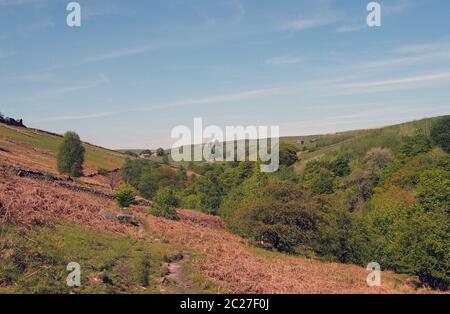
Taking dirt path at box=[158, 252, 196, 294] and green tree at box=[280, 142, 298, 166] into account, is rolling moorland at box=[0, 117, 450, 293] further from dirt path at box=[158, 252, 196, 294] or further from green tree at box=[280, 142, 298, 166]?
green tree at box=[280, 142, 298, 166]

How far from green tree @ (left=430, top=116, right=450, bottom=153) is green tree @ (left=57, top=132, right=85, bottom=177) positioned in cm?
10775

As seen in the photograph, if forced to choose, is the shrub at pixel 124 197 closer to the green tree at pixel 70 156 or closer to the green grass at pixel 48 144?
the green tree at pixel 70 156

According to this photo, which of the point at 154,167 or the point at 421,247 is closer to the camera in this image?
the point at 421,247

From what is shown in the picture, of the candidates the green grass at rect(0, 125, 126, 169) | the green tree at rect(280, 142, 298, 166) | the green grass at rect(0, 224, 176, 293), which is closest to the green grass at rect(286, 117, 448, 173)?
the green tree at rect(280, 142, 298, 166)

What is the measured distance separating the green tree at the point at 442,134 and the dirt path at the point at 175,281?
390 feet

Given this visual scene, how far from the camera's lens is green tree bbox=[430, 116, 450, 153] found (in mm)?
120688

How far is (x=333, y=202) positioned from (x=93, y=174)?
72.2m

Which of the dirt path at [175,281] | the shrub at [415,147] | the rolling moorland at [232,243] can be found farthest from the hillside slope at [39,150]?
the shrub at [415,147]

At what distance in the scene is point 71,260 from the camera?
22250 mm

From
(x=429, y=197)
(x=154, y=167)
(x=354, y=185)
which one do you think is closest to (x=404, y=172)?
(x=354, y=185)

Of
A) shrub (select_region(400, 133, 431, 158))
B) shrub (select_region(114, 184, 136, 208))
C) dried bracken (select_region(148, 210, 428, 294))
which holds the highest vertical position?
shrub (select_region(400, 133, 431, 158))

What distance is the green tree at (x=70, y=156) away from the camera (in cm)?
7462
